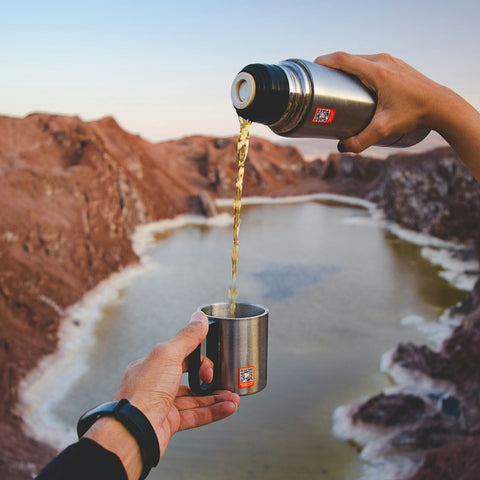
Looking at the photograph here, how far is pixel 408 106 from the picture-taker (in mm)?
1434

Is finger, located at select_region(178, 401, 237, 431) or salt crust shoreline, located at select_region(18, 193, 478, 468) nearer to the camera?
finger, located at select_region(178, 401, 237, 431)

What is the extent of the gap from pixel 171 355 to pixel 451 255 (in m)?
17.4

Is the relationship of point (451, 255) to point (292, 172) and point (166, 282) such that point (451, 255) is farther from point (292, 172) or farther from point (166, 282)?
point (292, 172)

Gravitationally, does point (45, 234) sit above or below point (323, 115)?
below

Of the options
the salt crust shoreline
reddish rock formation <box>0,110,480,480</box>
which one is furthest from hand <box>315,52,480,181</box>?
the salt crust shoreline

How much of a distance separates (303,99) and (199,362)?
38.6 inches

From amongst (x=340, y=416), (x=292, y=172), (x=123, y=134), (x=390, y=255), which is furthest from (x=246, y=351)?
(x=292, y=172)

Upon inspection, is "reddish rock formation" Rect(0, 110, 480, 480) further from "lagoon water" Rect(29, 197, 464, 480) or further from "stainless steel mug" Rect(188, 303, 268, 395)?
"stainless steel mug" Rect(188, 303, 268, 395)

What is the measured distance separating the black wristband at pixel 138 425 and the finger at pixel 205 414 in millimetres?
500

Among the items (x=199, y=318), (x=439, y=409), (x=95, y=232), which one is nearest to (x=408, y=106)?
(x=199, y=318)

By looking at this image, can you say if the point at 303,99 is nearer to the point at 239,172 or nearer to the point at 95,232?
the point at 239,172

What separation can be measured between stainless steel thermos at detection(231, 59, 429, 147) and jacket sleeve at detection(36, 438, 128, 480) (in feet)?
A: 3.28

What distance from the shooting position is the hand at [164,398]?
129 centimetres

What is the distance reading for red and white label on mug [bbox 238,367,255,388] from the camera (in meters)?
1.88
